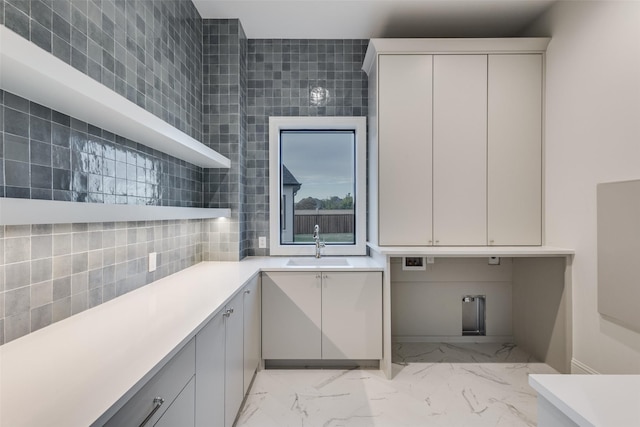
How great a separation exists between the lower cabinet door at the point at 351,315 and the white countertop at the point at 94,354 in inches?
37.5

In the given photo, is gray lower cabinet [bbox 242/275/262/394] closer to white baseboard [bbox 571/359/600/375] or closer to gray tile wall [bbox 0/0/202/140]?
gray tile wall [bbox 0/0/202/140]

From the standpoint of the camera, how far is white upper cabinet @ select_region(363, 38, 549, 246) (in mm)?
2543

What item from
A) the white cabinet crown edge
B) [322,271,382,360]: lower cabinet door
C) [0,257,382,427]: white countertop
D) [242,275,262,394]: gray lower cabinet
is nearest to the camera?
[0,257,382,427]: white countertop

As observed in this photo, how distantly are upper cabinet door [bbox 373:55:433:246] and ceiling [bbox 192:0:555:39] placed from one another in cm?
41

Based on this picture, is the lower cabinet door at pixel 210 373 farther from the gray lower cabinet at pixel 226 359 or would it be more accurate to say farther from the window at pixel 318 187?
the window at pixel 318 187

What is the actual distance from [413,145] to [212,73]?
1815 millimetres

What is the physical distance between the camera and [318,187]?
10.4 feet

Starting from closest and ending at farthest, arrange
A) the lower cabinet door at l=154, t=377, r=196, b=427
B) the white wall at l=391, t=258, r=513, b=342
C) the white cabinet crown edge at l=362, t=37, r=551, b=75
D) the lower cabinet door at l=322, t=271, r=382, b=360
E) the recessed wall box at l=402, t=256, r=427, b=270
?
the lower cabinet door at l=154, t=377, r=196, b=427 < the lower cabinet door at l=322, t=271, r=382, b=360 < the white cabinet crown edge at l=362, t=37, r=551, b=75 < the recessed wall box at l=402, t=256, r=427, b=270 < the white wall at l=391, t=258, r=513, b=342

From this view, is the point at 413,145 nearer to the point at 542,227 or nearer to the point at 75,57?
the point at 542,227

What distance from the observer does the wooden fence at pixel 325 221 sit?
314 cm

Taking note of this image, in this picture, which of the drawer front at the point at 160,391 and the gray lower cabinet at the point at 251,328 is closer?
the drawer front at the point at 160,391

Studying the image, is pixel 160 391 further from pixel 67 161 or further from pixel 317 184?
pixel 317 184

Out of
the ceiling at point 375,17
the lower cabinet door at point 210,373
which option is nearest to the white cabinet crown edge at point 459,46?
the ceiling at point 375,17

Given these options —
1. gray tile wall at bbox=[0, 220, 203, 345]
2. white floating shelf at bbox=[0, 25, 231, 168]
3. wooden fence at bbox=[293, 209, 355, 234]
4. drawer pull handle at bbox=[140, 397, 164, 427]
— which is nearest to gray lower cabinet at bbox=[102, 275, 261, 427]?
drawer pull handle at bbox=[140, 397, 164, 427]
